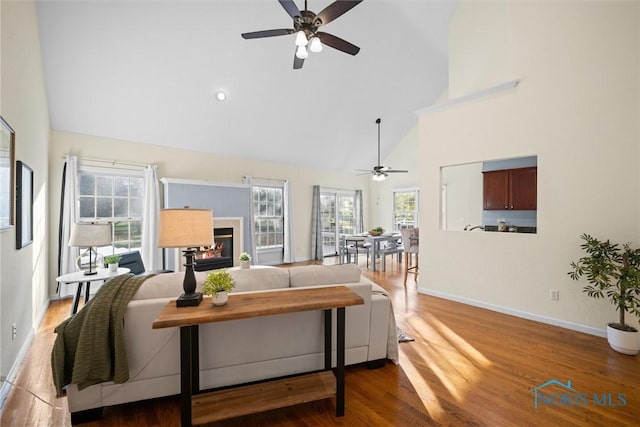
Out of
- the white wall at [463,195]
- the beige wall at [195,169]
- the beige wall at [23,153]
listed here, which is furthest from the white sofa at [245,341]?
the white wall at [463,195]

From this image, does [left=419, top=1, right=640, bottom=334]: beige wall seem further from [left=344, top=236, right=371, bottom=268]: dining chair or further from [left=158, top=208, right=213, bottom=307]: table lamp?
[left=158, top=208, right=213, bottom=307]: table lamp

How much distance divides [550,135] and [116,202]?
20.5 feet

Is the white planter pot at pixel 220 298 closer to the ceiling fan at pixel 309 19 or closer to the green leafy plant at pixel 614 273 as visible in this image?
the ceiling fan at pixel 309 19

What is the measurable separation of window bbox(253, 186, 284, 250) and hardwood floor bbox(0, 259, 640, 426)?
413 centimetres

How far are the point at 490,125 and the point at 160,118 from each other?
4975mm

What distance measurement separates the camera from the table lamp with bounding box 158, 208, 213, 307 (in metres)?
1.76

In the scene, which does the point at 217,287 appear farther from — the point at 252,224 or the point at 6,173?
the point at 252,224

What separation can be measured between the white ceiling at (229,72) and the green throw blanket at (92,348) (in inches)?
137

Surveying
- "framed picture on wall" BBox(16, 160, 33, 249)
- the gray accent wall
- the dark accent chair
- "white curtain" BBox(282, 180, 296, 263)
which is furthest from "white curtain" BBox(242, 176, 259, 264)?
"framed picture on wall" BBox(16, 160, 33, 249)

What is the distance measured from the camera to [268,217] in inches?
278

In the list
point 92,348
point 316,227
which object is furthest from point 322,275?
point 316,227

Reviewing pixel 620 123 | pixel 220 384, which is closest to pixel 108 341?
pixel 220 384

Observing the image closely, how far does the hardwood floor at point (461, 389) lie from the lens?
1824 millimetres

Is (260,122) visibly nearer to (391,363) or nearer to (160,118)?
(160,118)
